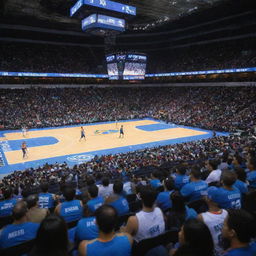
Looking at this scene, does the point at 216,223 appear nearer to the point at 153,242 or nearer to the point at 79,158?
the point at 153,242

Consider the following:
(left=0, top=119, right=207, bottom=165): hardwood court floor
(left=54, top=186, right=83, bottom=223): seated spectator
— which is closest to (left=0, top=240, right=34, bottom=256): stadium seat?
(left=54, top=186, right=83, bottom=223): seated spectator

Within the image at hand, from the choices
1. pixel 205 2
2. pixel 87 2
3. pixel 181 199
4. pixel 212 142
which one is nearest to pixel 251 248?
pixel 181 199

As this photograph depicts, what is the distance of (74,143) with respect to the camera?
76.1 feet

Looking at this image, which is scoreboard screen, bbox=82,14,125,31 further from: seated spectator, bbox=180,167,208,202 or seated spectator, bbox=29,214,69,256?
seated spectator, bbox=29,214,69,256

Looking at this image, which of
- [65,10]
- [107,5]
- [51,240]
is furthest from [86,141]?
[51,240]

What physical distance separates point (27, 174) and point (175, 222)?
37.7 ft

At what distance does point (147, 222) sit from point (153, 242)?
0.33 metres

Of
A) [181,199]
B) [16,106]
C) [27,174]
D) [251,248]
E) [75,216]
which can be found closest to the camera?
[251,248]

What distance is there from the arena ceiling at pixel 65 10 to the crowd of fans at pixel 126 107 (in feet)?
40.2

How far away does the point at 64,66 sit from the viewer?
45.2m

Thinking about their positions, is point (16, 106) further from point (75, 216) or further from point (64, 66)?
point (75, 216)

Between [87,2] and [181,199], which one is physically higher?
[87,2]

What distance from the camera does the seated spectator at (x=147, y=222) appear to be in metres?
3.21

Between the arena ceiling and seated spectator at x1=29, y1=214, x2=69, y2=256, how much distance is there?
28.8 m
